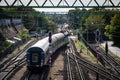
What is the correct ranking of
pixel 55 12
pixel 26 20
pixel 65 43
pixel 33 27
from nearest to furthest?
pixel 55 12 < pixel 65 43 < pixel 26 20 < pixel 33 27

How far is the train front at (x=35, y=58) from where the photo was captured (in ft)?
88.2

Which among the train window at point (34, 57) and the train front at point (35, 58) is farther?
the train window at point (34, 57)

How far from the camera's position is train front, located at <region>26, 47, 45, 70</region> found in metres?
26.9

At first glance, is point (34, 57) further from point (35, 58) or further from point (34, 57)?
point (35, 58)

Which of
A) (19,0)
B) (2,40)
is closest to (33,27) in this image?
(2,40)

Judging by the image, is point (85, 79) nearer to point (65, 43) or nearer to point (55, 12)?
point (55, 12)

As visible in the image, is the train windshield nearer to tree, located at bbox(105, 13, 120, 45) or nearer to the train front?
the train front

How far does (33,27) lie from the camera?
3246 inches

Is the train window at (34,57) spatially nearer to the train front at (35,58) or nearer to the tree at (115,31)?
the train front at (35,58)

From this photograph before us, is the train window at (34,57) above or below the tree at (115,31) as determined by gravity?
below

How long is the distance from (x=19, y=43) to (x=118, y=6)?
102ft

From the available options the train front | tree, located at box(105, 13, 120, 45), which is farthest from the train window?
tree, located at box(105, 13, 120, 45)

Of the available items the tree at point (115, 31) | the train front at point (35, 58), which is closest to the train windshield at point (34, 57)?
the train front at point (35, 58)

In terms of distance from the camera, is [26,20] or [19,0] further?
[26,20]
